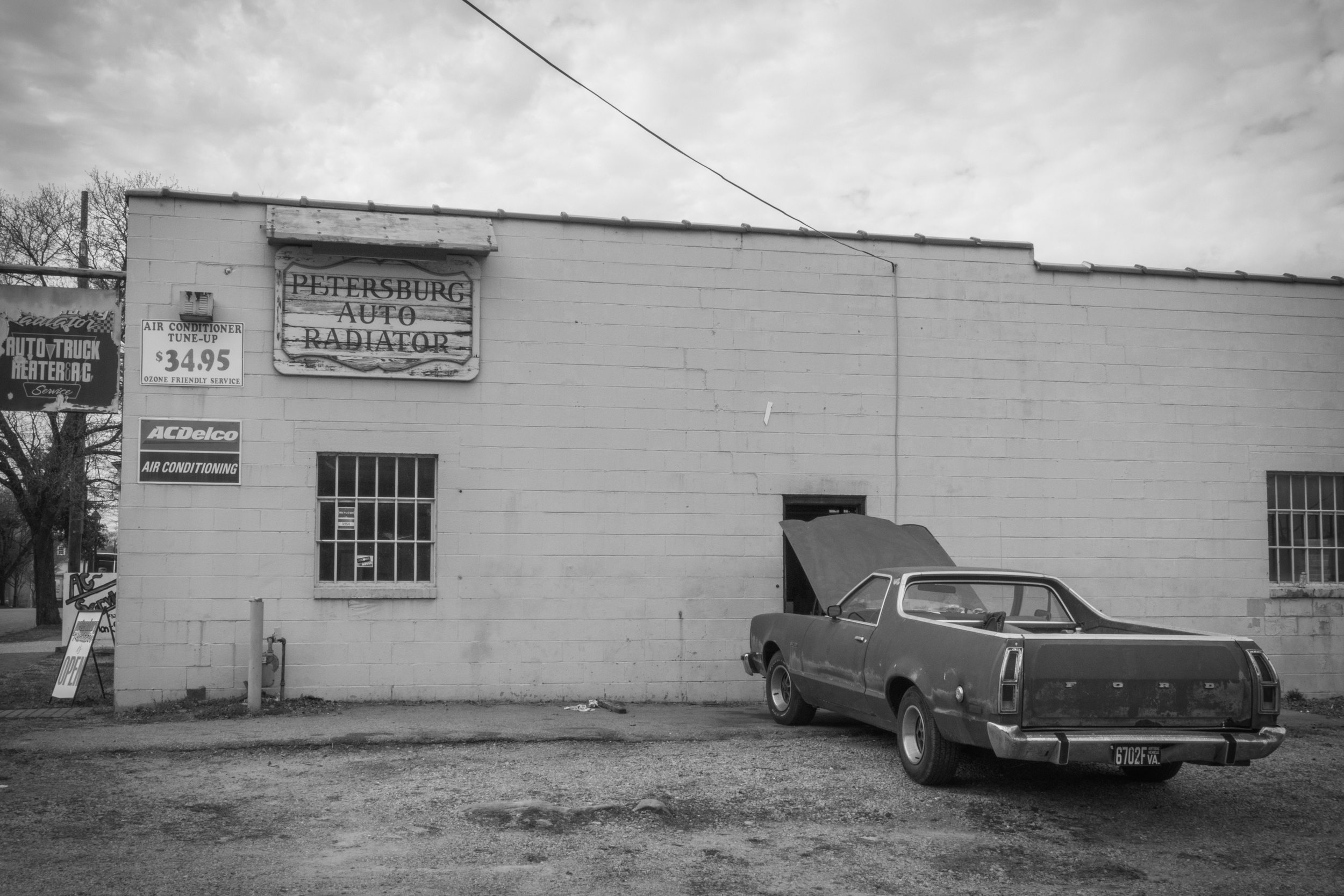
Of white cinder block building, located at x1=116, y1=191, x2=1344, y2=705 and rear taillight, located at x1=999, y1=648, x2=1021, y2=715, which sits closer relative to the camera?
rear taillight, located at x1=999, y1=648, x2=1021, y2=715

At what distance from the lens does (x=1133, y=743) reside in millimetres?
6504

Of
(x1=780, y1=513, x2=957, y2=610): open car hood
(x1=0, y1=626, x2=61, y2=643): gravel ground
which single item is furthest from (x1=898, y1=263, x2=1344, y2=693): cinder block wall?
(x1=0, y1=626, x2=61, y2=643): gravel ground

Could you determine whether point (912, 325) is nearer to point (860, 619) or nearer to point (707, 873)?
point (860, 619)

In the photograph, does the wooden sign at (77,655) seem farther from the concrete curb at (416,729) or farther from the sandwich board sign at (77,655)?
the concrete curb at (416,729)

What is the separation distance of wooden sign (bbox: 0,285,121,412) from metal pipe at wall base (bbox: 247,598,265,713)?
8.90 ft

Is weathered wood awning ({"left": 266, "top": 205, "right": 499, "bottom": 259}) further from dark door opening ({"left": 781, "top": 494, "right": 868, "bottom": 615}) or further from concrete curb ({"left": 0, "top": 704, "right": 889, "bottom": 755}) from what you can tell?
concrete curb ({"left": 0, "top": 704, "right": 889, "bottom": 755})

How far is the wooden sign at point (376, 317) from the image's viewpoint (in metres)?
11.2

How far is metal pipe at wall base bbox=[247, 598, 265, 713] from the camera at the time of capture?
10.3 meters

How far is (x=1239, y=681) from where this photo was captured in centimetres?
674

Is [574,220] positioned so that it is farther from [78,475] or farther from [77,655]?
[78,475]

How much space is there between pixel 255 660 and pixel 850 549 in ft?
18.3

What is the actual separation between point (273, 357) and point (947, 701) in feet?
24.5

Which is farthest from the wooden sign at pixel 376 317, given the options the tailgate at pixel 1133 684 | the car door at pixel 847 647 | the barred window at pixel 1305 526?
the barred window at pixel 1305 526

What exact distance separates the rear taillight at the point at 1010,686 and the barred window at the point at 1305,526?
8.27 metres
